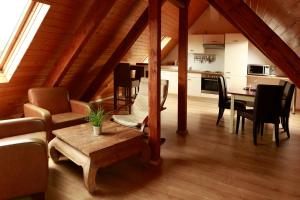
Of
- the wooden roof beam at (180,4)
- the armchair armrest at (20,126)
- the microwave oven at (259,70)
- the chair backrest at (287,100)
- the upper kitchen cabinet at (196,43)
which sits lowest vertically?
the armchair armrest at (20,126)

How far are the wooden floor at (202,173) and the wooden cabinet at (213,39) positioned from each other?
383 centimetres

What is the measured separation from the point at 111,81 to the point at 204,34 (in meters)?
3.19

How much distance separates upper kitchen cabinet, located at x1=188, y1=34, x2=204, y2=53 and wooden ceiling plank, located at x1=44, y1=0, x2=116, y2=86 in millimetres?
4549

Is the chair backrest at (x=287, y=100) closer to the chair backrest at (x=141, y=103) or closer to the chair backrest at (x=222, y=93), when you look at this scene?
the chair backrest at (x=222, y=93)

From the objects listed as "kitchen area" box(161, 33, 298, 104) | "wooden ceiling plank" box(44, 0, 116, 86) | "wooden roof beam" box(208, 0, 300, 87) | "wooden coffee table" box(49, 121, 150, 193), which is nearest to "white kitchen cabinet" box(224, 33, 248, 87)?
"kitchen area" box(161, 33, 298, 104)

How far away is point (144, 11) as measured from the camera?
504 centimetres

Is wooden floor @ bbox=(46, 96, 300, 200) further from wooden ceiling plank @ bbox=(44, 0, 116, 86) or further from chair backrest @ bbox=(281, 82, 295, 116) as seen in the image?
wooden ceiling plank @ bbox=(44, 0, 116, 86)

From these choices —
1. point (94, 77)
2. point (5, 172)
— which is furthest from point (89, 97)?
point (5, 172)

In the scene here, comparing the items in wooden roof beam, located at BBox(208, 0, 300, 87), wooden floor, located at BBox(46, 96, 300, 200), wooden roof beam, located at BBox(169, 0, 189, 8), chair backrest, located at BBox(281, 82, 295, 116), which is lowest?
wooden floor, located at BBox(46, 96, 300, 200)

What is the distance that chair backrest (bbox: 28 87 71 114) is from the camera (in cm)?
414

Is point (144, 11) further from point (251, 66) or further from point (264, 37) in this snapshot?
point (251, 66)

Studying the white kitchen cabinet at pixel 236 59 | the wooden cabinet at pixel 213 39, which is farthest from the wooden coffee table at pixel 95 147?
the wooden cabinet at pixel 213 39

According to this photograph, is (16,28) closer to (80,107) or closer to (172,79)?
(80,107)

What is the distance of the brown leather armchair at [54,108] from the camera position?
3783mm
